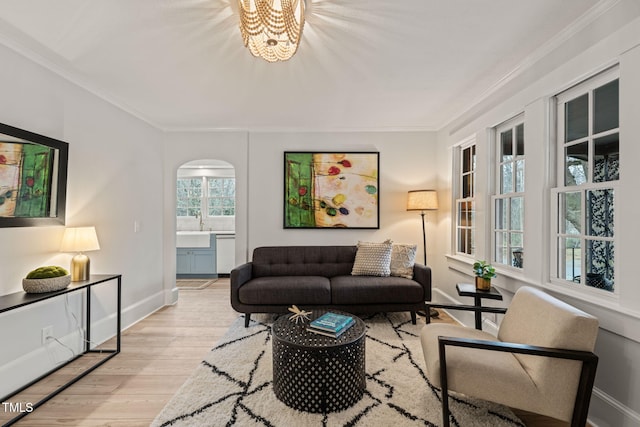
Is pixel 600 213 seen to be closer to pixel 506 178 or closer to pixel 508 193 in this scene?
pixel 508 193

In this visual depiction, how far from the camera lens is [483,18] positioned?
6.28ft

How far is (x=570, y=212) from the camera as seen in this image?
2.16 meters

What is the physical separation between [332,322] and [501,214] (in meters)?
2.06

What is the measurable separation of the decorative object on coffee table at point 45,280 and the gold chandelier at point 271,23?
219cm

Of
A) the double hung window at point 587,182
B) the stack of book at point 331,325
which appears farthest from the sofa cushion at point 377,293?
the double hung window at point 587,182

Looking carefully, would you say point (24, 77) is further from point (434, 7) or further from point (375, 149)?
point (375, 149)

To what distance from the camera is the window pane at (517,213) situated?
2676 mm

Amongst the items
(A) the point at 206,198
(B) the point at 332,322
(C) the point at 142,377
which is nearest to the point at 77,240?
(C) the point at 142,377

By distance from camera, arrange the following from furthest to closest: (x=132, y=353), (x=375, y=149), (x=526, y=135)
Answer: (x=375, y=149) → (x=132, y=353) → (x=526, y=135)

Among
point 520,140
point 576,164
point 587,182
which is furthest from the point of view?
point 520,140

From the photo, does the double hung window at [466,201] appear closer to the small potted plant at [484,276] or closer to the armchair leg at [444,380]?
the small potted plant at [484,276]

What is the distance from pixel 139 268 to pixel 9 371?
64.1 inches

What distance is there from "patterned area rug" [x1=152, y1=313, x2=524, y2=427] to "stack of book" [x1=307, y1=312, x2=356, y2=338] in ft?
1.48

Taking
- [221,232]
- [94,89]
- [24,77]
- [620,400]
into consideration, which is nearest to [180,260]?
[221,232]
